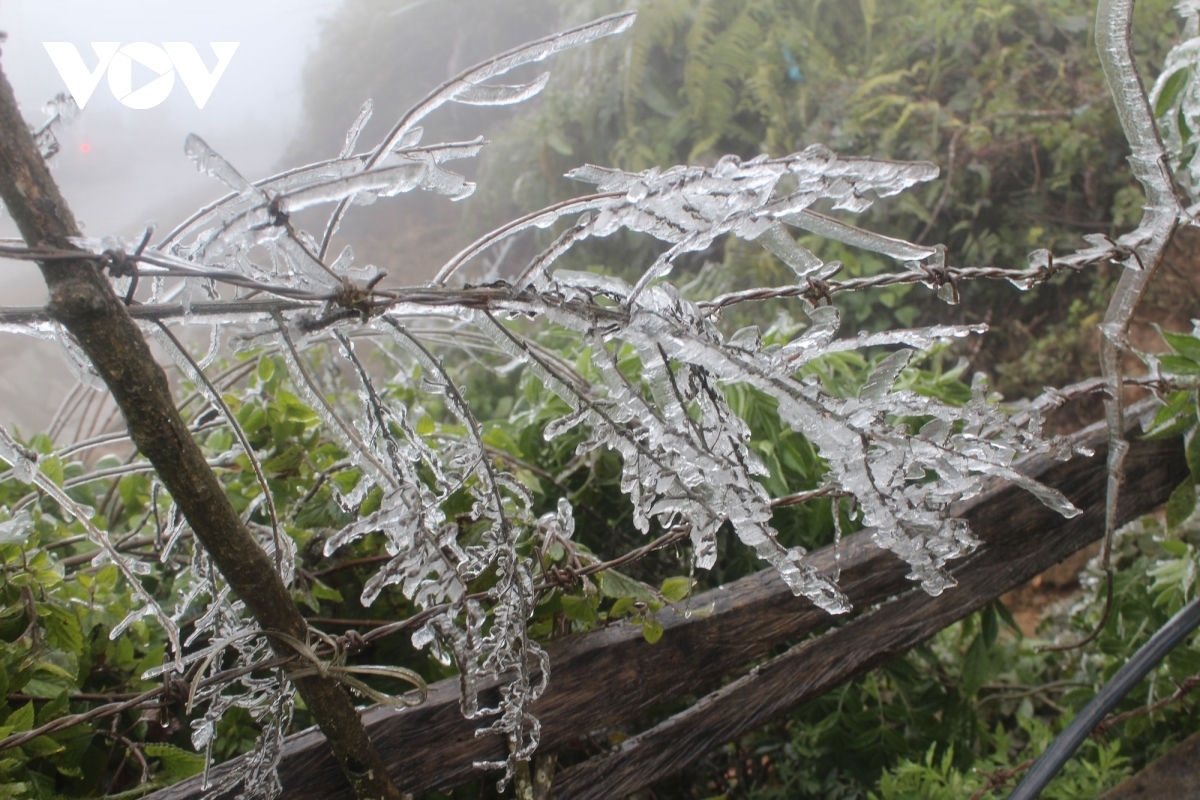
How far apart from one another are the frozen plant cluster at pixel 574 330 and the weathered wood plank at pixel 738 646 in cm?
12

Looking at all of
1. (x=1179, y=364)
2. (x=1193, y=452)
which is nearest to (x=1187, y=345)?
(x=1179, y=364)

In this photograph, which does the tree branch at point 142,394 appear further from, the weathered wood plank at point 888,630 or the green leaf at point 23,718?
the weathered wood plank at point 888,630

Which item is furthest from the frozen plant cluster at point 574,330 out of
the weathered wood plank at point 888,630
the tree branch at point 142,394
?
the weathered wood plank at point 888,630

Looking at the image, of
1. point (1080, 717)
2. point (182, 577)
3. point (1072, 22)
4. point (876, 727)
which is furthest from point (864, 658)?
point (1072, 22)

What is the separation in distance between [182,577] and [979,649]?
1066 millimetres

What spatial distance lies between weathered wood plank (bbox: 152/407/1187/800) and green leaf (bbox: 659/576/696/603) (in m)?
0.04

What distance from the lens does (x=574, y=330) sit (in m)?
0.56

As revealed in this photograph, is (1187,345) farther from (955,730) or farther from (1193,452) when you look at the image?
(955,730)

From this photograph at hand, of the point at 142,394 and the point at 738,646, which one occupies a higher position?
the point at 142,394

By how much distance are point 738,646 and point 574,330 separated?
47 centimetres

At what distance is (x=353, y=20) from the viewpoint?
101 inches

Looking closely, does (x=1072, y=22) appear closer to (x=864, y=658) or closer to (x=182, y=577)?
(x=864, y=658)

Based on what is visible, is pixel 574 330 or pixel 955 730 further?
pixel 955 730

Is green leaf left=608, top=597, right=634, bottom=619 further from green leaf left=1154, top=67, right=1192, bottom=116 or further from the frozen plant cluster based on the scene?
green leaf left=1154, top=67, right=1192, bottom=116
